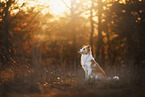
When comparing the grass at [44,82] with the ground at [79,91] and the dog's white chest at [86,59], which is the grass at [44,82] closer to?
the ground at [79,91]

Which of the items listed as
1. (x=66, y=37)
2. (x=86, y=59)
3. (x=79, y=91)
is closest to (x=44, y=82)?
(x=86, y=59)

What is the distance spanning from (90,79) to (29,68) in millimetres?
2504

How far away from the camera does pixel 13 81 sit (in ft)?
26.3

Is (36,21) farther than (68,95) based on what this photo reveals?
Yes

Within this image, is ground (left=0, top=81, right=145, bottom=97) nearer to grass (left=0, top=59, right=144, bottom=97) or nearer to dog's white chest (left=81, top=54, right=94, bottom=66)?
grass (left=0, top=59, right=144, bottom=97)

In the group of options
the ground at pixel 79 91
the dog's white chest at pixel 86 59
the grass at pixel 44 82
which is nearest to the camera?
the ground at pixel 79 91

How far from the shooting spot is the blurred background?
855 cm

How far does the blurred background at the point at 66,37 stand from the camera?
8.55 meters

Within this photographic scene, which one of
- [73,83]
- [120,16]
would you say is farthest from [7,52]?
[120,16]

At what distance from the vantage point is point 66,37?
18938 millimetres

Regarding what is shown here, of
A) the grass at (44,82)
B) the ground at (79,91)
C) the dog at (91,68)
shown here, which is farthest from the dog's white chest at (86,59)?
the ground at (79,91)

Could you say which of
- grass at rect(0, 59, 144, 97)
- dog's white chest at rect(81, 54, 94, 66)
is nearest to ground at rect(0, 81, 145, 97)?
grass at rect(0, 59, 144, 97)

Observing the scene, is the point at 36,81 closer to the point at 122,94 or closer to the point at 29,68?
the point at 29,68

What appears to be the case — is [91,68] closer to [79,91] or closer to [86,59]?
[86,59]
